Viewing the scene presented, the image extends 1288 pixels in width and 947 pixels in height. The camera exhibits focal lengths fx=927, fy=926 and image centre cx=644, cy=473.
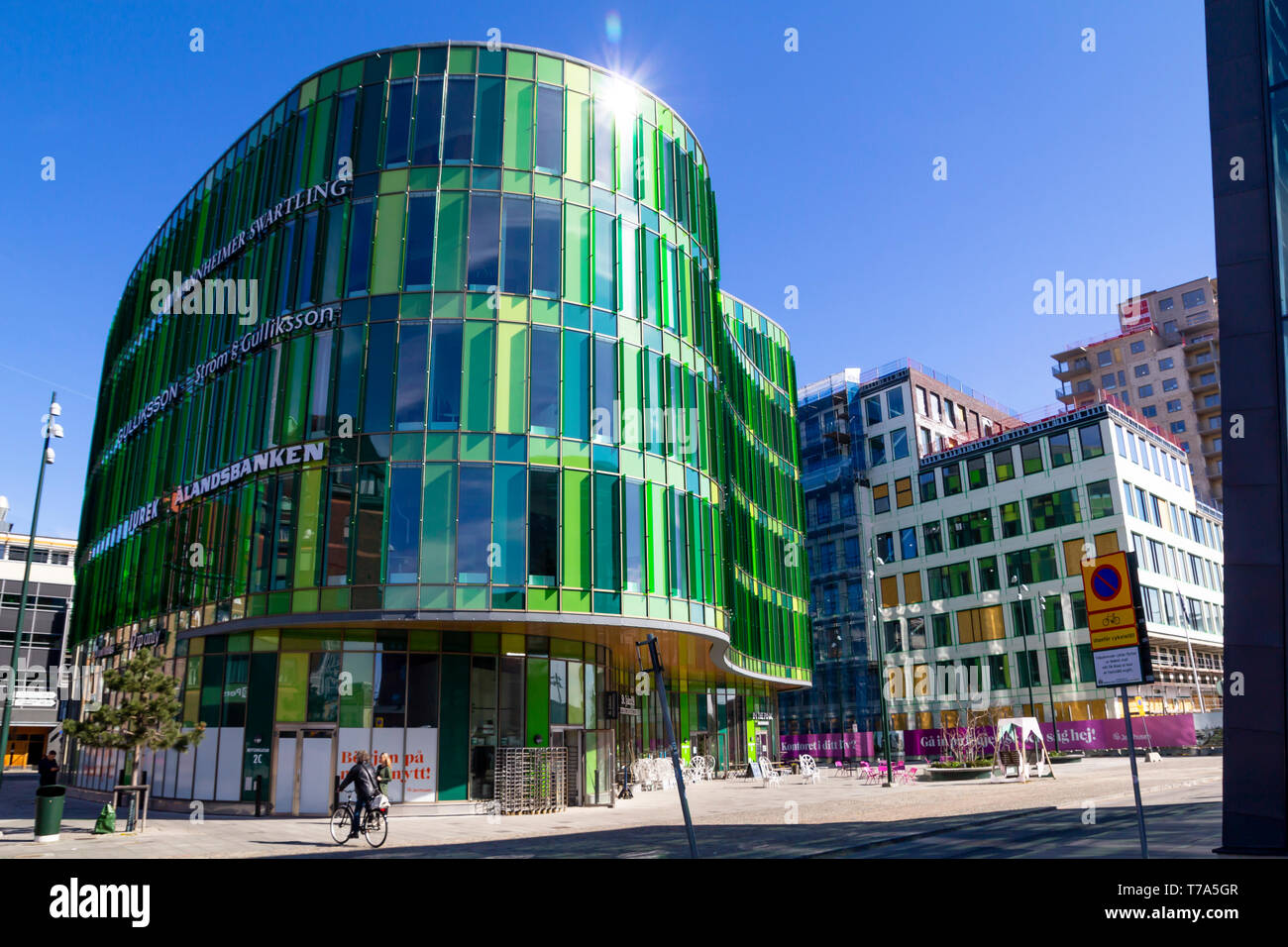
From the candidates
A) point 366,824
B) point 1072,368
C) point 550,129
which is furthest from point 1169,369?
point 366,824

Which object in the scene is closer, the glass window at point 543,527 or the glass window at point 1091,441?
the glass window at point 543,527

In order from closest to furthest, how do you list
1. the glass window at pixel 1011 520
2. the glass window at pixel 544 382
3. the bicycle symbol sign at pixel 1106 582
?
the bicycle symbol sign at pixel 1106 582 < the glass window at pixel 544 382 < the glass window at pixel 1011 520

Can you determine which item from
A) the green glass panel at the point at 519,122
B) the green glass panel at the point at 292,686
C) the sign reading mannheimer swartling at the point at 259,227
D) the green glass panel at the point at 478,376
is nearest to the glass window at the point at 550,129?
the green glass panel at the point at 519,122

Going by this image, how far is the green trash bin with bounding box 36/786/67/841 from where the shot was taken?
1972 cm

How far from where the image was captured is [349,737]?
27438mm

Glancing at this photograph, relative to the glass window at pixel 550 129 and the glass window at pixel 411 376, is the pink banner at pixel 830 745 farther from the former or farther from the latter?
the glass window at pixel 550 129

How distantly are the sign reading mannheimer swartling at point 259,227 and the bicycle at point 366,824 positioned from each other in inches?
779

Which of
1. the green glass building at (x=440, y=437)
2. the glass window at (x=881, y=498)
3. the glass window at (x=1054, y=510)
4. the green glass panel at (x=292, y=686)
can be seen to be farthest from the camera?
the glass window at (x=881, y=498)

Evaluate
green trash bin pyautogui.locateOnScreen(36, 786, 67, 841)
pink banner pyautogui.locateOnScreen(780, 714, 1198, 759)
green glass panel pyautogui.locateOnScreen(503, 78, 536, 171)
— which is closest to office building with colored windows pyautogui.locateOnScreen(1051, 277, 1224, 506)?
pink banner pyautogui.locateOnScreen(780, 714, 1198, 759)

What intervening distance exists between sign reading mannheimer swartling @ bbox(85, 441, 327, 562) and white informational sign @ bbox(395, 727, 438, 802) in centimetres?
899

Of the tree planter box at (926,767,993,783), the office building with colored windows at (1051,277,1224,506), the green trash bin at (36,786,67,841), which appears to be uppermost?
the office building with colored windows at (1051,277,1224,506)

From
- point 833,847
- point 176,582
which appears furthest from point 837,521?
point 833,847

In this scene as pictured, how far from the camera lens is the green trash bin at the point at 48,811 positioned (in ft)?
64.7

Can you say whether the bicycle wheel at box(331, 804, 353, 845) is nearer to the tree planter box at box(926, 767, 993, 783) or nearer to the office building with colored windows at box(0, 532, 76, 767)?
the tree planter box at box(926, 767, 993, 783)
